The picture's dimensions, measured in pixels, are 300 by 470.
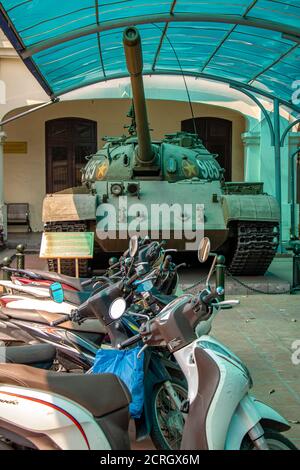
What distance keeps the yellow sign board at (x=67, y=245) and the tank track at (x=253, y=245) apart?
7.76 feet

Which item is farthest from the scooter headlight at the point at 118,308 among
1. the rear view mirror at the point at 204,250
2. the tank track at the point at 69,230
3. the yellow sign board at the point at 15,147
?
the yellow sign board at the point at 15,147

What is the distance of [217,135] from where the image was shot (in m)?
21.3

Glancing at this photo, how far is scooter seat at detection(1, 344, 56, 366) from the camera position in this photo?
12.5 feet

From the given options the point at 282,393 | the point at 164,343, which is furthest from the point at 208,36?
the point at 164,343

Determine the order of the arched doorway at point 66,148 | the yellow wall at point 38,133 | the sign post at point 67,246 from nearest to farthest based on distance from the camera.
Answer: the sign post at point 67,246 → the yellow wall at point 38,133 → the arched doorway at point 66,148

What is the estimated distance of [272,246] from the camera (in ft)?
38.0

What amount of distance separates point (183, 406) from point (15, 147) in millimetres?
18049

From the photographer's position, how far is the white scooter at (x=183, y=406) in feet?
10.1

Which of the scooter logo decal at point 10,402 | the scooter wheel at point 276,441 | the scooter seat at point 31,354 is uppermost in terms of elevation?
the scooter seat at point 31,354

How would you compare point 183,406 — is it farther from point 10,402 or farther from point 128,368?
point 10,402

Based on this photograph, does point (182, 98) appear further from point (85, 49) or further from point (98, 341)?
point (98, 341)

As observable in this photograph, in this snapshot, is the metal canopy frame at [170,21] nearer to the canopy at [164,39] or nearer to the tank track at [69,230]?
the canopy at [164,39]

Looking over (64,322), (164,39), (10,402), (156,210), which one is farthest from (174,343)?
(164,39)

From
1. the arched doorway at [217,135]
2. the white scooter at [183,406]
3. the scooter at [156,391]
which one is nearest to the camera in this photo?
the white scooter at [183,406]
